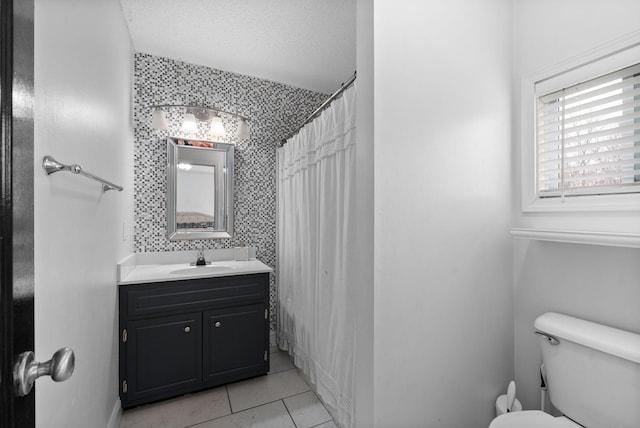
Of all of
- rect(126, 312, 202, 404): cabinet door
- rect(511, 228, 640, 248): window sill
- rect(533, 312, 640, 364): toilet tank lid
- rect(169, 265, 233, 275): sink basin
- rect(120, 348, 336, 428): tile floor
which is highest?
rect(511, 228, 640, 248): window sill

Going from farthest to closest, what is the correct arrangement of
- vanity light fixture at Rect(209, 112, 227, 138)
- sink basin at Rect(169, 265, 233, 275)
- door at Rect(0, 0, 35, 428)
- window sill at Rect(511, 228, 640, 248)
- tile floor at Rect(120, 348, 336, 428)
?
vanity light fixture at Rect(209, 112, 227, 138) < sink basin at Rect(169, 265, 233, 275) < tile floor at Rect(120, 348, 336, 428) < window sill at Rect(511, 228, 640, 248) < door at Rect(0, 0, 35, 428)

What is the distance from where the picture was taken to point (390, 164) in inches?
44.0

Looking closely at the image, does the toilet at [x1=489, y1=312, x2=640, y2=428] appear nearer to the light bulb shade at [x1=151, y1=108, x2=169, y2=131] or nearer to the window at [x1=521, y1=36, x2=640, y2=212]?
the window at [x1=521, y1=36, x2=640, y2=212]

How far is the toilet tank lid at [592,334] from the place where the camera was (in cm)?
99

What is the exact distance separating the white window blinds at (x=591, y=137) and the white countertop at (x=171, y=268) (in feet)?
6.12

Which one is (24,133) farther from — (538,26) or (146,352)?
(538,26)

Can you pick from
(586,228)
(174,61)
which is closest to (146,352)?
(174,61)

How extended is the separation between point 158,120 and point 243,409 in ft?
7.24

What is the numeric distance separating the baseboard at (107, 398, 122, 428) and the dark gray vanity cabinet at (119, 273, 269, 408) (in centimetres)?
4

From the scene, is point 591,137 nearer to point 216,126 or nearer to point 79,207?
point 79,207

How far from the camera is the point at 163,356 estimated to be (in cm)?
192

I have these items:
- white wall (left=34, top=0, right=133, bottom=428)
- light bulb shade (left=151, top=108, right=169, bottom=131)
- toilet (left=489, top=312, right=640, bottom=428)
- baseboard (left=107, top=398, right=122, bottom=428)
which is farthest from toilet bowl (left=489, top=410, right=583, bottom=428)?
light bulb shade (left=151, top=108, right=169, bottom=131)

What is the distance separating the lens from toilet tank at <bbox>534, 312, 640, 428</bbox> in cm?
99

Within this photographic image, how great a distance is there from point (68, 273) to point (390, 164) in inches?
49.5
